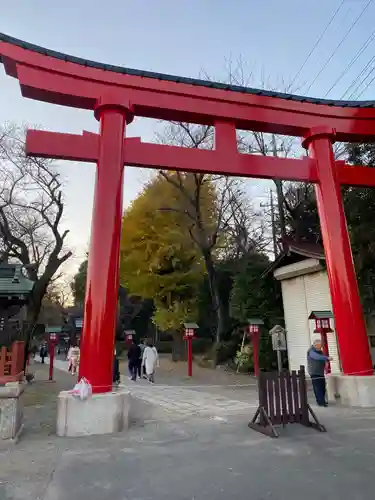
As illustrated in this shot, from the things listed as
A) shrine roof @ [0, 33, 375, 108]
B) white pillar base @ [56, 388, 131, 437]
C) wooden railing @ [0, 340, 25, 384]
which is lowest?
white pillar base @ [56, 388, 131, 437]

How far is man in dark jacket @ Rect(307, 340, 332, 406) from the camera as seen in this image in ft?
27.8

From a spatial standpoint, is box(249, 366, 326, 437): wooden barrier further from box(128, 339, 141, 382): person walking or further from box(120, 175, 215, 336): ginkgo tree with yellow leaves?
box(120, 175, 215, 336): ginkgo tree with yellow leaves

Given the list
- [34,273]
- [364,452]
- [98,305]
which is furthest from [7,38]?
[34,273]

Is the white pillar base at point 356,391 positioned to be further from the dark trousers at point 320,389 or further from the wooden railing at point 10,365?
the wooden railing at point 10,365

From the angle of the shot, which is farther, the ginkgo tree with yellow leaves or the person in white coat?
the ginkgo tree with yellow leaves

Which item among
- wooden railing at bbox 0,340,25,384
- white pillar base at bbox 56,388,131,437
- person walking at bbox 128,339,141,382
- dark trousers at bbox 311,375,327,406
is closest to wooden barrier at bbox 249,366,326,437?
dark trousers at bbox 311,375,327,406

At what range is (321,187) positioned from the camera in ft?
31.3

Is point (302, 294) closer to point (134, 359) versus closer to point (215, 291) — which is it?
point (215, 291)

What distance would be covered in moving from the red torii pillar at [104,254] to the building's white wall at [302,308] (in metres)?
10.1

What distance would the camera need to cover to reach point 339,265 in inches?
354

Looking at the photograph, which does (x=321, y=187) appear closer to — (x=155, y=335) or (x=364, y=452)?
(x=364, y=452)

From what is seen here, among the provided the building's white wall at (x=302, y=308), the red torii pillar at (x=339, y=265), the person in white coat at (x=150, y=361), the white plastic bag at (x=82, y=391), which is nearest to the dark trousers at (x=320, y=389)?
the red torii pillar at (x=339, y=265)

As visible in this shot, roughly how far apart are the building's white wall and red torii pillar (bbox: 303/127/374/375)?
5.94 meters


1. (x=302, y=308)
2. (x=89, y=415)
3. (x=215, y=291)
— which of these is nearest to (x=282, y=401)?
(x=89, y=415)
